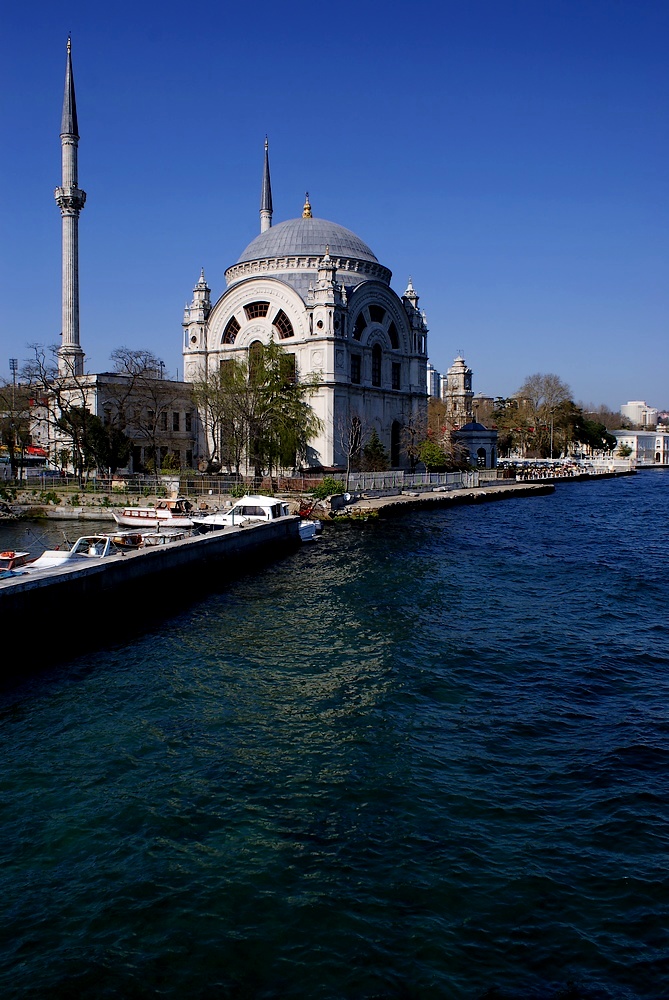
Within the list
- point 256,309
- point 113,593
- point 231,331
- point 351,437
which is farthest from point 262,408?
point 113,593

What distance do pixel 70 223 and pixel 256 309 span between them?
13.4 meters

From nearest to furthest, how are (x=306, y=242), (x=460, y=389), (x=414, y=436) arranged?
(x=306, y=242) < (x=414, y=436) < (x=460, y=389)

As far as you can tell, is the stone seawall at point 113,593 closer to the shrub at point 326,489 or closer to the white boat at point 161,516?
the white boat at point 161,516

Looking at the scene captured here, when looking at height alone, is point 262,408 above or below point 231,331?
below

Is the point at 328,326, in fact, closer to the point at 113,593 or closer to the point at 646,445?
the point at 113,593

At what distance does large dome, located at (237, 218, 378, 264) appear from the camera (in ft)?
177

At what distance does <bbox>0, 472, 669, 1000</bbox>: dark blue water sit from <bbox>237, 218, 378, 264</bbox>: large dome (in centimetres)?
4151

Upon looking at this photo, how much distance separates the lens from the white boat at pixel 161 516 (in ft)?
99.8

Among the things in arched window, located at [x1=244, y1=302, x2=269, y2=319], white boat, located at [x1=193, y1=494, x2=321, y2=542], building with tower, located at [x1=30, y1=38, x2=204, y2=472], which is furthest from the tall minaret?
white boat, located at [x1=193, y1=494, x2=321, y2=542]

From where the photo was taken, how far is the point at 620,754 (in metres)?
10.7

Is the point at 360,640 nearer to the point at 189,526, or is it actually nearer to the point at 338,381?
the point at 189,526

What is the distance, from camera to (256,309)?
52.6 metres

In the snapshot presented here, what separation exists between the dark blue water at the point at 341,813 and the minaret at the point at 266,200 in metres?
56.3

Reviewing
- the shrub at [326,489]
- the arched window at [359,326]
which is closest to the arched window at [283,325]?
the arched window at [359,326]
